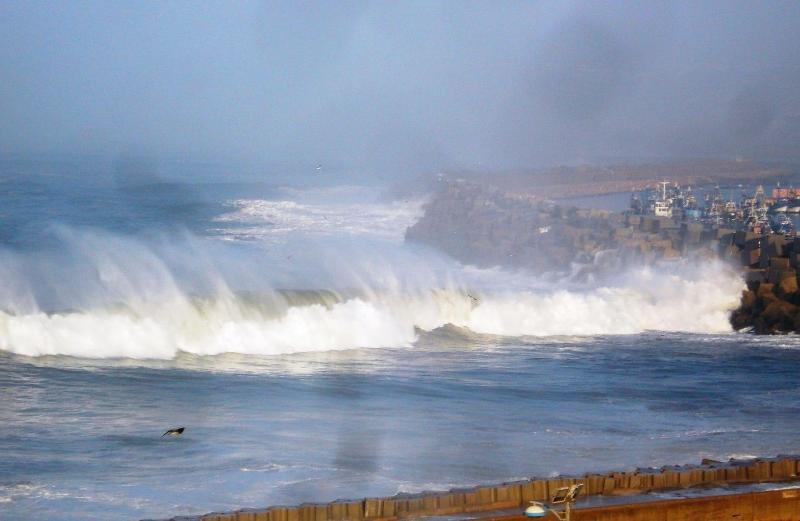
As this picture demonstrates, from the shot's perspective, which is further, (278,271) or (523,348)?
(278,271)

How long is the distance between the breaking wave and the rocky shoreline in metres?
0.88

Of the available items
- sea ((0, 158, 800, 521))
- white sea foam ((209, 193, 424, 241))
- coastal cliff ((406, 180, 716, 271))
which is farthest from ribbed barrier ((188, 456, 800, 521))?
white sea foam ((209, 193, 424, 241))

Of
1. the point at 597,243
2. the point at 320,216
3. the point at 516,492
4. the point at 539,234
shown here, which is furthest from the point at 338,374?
the point at 320,216

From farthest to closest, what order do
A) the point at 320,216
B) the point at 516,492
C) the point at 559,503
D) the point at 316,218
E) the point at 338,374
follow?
the point at 320,216 → the point at 316,218 → the point at 338,374 → the point at 516,492 → the point at 559,503

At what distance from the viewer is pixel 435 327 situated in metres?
25.7

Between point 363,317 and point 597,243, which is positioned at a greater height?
point 597,243

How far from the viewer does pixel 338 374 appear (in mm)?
19641

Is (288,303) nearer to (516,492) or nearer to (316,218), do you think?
(516,492)

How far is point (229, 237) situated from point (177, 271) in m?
14.8

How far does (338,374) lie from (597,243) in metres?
17.5

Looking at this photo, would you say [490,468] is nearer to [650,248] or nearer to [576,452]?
[576,452]

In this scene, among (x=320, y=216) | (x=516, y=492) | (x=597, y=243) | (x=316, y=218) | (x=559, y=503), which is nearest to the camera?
(x=559, y=503)

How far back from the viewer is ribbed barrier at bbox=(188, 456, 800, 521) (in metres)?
9.95

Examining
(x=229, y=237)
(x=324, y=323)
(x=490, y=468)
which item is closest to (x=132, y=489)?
(x=490, y=468)
